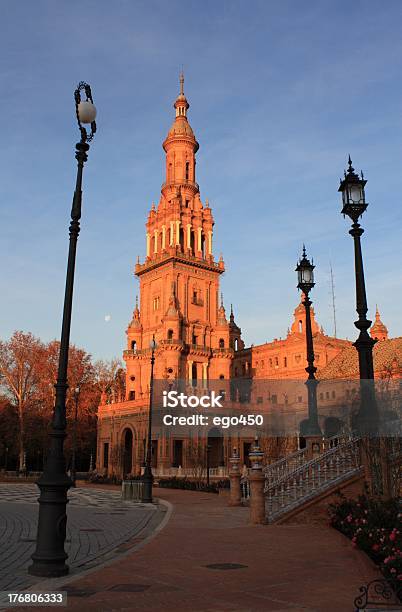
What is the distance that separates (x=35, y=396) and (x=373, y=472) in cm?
5530

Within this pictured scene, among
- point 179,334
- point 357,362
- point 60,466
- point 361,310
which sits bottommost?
point 60,466

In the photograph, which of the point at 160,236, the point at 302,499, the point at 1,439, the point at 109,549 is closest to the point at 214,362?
the point at 160,236

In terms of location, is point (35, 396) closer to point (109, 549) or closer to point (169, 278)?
point (169, 278)

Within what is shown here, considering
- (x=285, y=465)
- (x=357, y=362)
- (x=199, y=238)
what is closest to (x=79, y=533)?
(x=285, y=465)

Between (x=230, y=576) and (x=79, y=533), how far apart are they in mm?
7065

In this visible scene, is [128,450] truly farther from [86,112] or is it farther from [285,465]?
[86,112]

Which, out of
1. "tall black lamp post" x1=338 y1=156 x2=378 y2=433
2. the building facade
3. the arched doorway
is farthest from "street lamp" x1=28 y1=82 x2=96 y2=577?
the arched doorway

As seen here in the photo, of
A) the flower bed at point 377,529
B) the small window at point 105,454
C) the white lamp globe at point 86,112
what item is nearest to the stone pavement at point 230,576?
the flower bed at point 377,529

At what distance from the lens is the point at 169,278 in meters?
76.8

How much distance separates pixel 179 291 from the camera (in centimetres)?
7662

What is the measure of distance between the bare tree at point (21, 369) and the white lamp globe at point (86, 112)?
2194 inches

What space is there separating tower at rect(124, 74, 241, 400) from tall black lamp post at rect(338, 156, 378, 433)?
187 ft

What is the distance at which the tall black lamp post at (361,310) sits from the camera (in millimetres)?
13672

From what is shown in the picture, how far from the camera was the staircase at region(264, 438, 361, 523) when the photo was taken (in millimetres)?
17172
